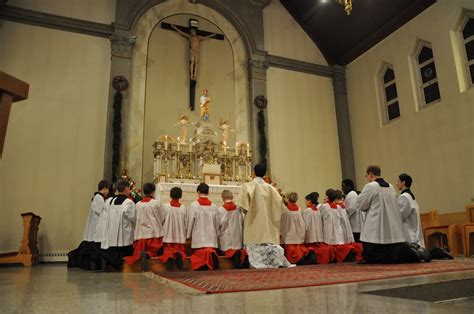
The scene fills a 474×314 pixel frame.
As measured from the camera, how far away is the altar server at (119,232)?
5.66 m

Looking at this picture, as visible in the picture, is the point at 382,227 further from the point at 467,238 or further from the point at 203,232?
the point at 467,238

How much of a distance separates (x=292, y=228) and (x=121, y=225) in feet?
8.97

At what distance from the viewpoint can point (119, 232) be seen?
5.73 m

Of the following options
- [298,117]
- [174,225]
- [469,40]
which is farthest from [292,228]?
[469,40]

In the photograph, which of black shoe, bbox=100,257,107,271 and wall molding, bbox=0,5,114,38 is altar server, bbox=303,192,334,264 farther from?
wall molding, bbox=0,5,114,38

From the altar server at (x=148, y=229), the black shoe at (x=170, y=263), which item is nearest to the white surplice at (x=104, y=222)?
the altar server at (x=148, y=229)

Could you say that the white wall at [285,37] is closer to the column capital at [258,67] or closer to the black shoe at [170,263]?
the column capital at [258,67]

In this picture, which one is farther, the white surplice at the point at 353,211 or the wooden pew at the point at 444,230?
the wooden pew at the point at 444,230

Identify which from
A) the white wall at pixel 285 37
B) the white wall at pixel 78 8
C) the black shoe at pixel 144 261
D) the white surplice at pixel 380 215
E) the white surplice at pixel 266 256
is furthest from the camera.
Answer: the white wall at pixel 285 37

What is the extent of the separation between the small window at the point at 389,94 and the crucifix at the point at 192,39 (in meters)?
5.23

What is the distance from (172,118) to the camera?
10.6 m

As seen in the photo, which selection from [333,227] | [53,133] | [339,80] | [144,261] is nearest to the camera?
[144,261]

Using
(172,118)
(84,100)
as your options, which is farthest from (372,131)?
(84,100)

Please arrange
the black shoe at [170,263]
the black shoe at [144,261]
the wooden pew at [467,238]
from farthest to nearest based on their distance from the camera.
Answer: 1. the wooden pew at [467,238]
2. the black shoe at [170,263]
3. the black shoe at [144,261]
